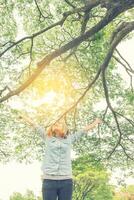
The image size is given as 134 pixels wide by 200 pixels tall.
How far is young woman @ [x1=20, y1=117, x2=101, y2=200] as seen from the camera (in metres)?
7.34

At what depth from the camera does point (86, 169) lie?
42.6 meters

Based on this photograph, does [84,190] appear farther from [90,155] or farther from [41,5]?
[41,5]

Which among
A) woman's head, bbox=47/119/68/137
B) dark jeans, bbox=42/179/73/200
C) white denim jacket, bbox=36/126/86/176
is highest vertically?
woman's head, bbox=47/119/68/137

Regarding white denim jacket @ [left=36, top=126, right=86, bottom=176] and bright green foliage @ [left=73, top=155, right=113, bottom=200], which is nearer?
white denim jacket @ [left=36, top=126, right=86, bottom=176]

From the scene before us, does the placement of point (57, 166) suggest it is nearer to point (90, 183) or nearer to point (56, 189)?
point (56, 189)

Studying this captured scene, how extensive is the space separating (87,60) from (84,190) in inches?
999

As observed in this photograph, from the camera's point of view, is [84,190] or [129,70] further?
[84,190]

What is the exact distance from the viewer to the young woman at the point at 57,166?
734 cm

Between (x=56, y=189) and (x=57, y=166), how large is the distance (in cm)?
33

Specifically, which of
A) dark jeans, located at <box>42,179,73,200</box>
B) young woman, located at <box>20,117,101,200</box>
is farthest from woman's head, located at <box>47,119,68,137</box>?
dark jeans, located at <box>42,179,73,200</box>

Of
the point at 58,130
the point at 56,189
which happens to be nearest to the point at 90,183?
the point at 56,189

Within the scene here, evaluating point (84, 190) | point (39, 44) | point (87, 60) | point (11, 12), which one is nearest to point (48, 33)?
point (39, 44)

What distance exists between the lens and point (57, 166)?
289 inches

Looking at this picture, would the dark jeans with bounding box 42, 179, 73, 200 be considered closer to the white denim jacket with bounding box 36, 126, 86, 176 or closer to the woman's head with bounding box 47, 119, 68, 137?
the white denim jacket with bounding box 36, 126, 86, 176
